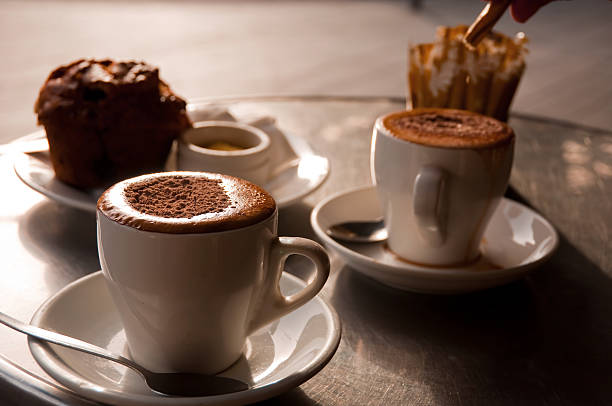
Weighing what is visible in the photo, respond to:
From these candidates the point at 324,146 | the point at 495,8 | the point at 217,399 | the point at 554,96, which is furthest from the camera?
the point at 554,96

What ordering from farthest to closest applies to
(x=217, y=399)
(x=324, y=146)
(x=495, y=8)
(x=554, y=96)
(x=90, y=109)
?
(x=554, y=96)
(x=324, y=146)
(x=90, y=109)
(x=495, y=8)
(x=217, y=399)

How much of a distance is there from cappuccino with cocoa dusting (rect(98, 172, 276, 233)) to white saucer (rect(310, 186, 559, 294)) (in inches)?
6.9

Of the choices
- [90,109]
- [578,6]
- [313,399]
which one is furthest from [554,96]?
[313,399]

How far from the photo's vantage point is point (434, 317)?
2.13ft

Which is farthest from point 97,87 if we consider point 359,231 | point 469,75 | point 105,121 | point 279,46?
point 279,46

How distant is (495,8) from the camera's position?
2.43 ft

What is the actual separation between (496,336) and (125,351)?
0.31 meters

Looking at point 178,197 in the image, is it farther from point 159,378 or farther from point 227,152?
point 227,152

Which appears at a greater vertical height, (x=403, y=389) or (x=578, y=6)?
(x=403, y=389)

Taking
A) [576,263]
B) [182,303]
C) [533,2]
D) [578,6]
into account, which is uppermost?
[533,2]

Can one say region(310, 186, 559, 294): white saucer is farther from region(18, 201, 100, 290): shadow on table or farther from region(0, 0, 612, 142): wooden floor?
region(0, 0, 612, 142): wooden floor

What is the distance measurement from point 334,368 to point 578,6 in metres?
5.21

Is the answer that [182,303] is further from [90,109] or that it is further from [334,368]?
[90,109]

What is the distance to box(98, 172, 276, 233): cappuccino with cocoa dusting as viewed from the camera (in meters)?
0.49
